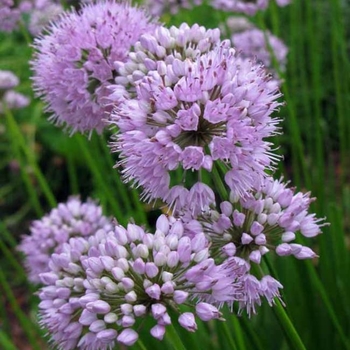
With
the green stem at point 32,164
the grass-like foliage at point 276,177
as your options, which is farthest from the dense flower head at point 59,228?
the green stem at point 32,164

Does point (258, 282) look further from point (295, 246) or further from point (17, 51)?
point (17, 51)

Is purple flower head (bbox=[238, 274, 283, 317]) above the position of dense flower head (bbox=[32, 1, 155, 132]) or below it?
below

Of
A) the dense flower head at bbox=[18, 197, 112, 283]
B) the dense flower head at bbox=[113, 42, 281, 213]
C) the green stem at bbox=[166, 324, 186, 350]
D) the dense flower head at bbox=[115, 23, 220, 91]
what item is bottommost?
the dense flower head at bbox=[18, 197, 112, 283]

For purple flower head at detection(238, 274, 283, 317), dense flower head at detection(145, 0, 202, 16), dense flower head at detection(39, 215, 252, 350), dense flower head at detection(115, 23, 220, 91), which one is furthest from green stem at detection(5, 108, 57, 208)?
purple flower head at detection(238, 274, 283, 317)

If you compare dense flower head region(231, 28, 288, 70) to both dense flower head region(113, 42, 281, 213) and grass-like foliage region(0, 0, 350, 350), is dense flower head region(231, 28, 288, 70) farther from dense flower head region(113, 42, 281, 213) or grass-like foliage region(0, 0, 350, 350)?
dense flower head region(113, 42, 281, 213)

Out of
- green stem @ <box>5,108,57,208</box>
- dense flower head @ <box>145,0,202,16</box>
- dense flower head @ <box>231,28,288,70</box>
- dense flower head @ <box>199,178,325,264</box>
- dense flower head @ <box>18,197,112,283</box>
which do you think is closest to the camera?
dense flower head @ <box>199,178,325,264</box>

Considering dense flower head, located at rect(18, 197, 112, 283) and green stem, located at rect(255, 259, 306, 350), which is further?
dense flower head, located at rect(18, 197, 112, 283)

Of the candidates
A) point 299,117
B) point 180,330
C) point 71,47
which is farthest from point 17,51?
point 180,330
